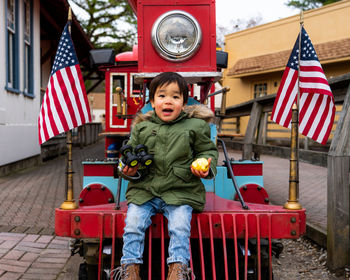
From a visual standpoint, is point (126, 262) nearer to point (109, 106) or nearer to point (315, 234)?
point (315, 234)

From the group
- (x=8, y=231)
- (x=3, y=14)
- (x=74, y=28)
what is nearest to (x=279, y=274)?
(x=8, y=231)

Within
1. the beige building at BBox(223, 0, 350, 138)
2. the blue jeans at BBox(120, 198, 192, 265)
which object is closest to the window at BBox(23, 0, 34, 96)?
the blue jeans at BBox(120, 198, 192, 265)

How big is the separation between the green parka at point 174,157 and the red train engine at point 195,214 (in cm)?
18

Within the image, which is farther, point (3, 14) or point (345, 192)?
point (3, 14)

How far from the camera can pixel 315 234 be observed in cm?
446

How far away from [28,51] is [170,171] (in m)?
9.55

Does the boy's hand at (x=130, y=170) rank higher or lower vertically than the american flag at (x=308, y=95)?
lower

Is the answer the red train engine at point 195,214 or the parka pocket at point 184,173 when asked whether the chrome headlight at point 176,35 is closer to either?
the red train engine at point 195,214

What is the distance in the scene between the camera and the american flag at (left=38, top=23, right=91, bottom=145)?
305cm

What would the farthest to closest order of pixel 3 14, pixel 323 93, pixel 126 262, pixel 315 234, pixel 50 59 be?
pixel 50 59 → pixel 3 14 → pixel 315 234 → pixel 323 93 → pixel 126 262

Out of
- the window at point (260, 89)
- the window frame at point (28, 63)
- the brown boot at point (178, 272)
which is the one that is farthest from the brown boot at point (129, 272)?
the window at point (260, 89)

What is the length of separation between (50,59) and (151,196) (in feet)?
47.1

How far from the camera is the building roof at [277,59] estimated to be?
1548cm

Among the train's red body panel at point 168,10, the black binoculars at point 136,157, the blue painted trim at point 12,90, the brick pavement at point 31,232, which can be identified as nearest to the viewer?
the black binoculars at point 136,157
